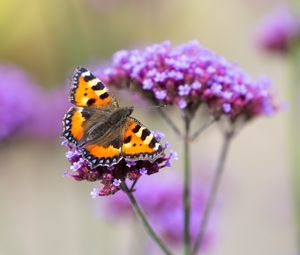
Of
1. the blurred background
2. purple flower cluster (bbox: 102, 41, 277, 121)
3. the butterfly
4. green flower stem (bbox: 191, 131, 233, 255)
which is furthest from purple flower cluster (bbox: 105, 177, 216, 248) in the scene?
the butterfly

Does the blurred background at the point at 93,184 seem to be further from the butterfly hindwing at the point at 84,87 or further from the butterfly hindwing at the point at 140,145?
the butterfly hindwing at the point at 140,145

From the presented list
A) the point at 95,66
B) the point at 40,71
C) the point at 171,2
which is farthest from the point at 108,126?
the point at 40,71

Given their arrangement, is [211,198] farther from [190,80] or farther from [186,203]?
[190,80]

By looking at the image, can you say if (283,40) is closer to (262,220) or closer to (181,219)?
(181,219)

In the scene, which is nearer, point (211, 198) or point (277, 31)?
point (211, 198)

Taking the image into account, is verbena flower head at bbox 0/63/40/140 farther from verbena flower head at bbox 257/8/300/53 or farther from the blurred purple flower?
verbena flower head at bbox 257/8/300/53

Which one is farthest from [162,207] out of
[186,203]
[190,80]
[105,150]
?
[105,150]

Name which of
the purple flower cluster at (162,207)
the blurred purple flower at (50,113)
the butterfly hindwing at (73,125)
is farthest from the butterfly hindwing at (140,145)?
the blurred purple flower at (50,113)
